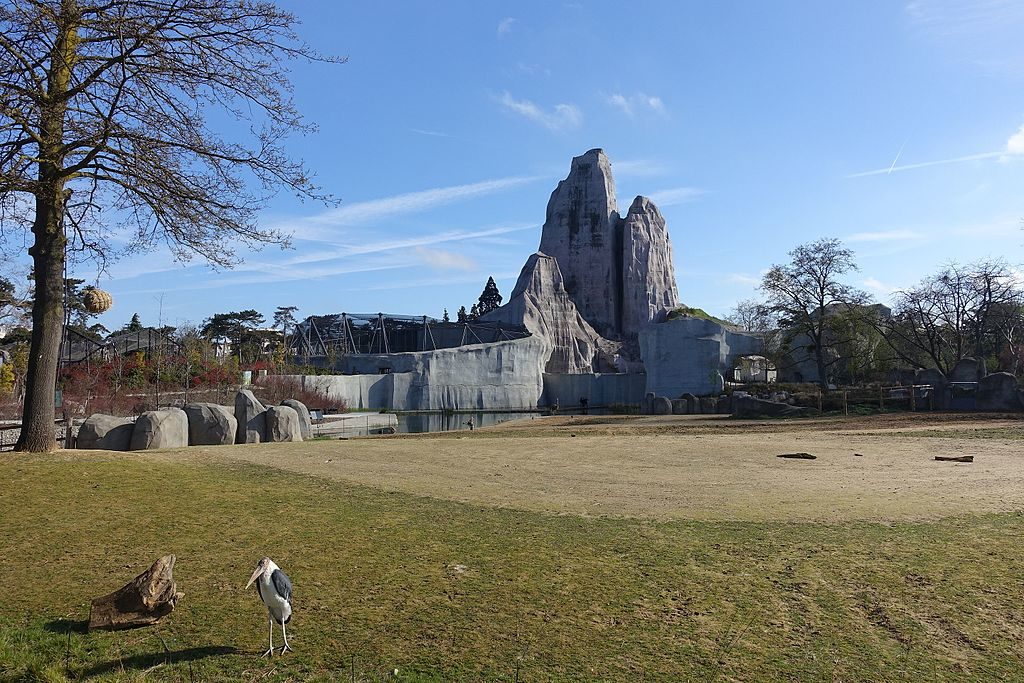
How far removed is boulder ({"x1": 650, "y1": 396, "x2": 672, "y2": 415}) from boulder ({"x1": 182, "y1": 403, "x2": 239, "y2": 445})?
29.5 meters

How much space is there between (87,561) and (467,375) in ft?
191

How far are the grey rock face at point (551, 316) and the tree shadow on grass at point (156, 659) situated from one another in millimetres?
78248

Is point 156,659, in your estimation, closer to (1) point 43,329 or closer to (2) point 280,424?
(1) point 43,329

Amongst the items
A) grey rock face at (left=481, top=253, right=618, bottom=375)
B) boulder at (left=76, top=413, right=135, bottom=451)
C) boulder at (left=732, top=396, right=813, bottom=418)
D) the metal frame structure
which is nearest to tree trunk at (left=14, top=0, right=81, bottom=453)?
boulder at (left=76, top=413, right=135, bottom=451)

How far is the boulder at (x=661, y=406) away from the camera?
1737 inches

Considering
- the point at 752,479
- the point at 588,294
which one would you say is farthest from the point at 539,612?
the point at 588,294

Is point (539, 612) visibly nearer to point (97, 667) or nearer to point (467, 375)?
point (97, 667)

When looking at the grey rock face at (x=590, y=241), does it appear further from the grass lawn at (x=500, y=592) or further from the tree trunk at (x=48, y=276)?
the grass lawn at (x=500, y=592)

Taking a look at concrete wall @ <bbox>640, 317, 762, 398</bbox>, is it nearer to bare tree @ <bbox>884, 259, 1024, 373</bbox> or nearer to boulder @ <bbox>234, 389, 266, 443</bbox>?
bare tree @ <bbox>884, 259, 1024, 373</bbox>

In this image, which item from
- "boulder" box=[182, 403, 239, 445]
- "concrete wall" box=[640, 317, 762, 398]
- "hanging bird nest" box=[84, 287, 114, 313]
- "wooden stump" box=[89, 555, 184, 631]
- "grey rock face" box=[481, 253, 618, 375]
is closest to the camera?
"wooden stump" box=[89, 555, 184, 631]

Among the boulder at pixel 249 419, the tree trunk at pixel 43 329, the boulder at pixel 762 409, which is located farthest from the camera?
the boulder at pixel 762 409

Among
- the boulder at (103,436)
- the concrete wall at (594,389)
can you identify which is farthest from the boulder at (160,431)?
the concrete wall at (594,389)

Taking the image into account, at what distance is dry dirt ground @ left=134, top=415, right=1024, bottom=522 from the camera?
1009 centimetres

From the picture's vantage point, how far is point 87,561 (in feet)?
23.6
